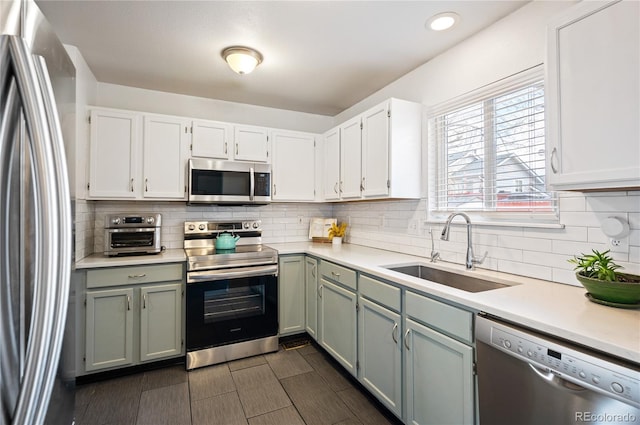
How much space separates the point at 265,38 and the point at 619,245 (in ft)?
7.79

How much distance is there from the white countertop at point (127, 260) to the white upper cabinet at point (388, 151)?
5.55 ft

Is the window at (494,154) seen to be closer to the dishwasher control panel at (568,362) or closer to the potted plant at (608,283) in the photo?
the potted plant at (608,283)

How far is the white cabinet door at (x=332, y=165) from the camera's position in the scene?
3234 mm

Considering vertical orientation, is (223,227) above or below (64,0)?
below

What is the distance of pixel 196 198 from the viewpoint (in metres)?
2.84

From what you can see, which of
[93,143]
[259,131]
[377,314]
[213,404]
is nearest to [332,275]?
[377,314]

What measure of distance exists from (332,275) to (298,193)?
3.98ft

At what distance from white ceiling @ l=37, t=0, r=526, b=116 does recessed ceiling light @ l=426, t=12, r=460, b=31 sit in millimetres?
41

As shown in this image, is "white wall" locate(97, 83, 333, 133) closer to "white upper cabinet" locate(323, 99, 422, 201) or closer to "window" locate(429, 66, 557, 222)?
"white upper cabinet" locate(323, 99, 422, 201)

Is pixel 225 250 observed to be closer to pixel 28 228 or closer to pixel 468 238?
pixel 468 238

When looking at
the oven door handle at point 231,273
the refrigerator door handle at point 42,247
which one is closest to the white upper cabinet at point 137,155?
the oven door handle at point 231,273

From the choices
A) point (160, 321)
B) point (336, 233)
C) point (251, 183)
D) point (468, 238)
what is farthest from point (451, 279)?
point (160, 321)

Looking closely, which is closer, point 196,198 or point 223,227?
point 196,198

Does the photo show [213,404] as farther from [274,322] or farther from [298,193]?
[298,193]
